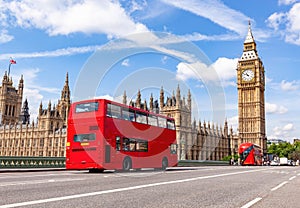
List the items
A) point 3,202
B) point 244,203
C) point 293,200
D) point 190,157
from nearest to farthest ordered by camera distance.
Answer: point 3,202, point 244,203, point 293,200, point 190,157

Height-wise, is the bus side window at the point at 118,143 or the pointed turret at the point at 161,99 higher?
the pointed turret at the point at 161,99

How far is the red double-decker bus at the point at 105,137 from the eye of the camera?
17.8 metres

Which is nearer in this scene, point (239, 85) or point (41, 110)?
point (41, 110)

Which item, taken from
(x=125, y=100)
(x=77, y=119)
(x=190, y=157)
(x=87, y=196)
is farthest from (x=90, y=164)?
(x=190, y=157)

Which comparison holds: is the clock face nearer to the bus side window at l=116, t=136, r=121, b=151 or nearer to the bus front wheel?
the bus front wheel

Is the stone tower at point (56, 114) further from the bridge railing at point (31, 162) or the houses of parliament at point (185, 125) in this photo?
the bridge railing at point (31, 162)

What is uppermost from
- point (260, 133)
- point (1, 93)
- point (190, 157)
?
point (1, 93)

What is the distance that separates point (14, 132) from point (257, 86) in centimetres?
7804

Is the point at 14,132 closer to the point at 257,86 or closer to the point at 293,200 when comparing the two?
the point at 257,86

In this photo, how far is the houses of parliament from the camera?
8481 cm

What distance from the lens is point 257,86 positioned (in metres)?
106

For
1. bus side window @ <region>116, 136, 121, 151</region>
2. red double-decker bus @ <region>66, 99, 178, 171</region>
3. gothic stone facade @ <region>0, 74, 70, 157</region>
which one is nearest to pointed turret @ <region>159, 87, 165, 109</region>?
gothic stone facade @ <region>0, 74, 70, 157</region>

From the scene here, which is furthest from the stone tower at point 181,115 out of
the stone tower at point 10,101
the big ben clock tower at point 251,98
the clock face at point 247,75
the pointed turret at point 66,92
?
the stone tower at point 10,101

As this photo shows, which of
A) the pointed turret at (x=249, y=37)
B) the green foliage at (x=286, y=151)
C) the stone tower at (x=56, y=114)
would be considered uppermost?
the pointed turret at (x=249, y=37)
